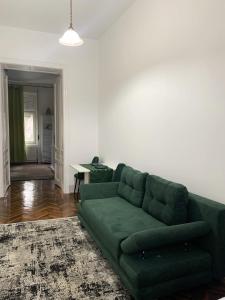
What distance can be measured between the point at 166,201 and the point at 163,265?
71 centimetres

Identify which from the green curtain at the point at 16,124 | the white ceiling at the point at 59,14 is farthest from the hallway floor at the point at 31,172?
the white ceiling at the point at 59,14

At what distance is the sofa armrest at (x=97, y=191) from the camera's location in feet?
11.2

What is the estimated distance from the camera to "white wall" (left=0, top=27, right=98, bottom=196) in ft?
15.7

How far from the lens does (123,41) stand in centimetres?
413

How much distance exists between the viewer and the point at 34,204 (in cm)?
456

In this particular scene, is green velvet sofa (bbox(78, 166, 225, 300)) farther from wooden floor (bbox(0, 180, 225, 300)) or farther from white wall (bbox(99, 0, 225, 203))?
wooden floor (bbox(0, 180, 225, 300))

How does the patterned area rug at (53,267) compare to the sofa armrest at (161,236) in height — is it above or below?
below

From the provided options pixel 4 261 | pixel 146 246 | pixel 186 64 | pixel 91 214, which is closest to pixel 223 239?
pixel 146 246

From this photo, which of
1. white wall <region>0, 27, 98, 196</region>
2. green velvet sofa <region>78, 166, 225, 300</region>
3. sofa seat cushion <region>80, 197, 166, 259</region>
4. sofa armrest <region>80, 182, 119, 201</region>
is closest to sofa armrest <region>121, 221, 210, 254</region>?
green velvet sofa <region>78, 166, 225, 300</region>

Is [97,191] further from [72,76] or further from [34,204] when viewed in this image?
[72,76]

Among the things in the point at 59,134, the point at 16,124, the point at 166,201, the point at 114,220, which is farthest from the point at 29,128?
the point at 166,201

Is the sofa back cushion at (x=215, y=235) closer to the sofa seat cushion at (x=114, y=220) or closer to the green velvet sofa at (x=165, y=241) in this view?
the green velvet sofa at (x=165, y=241)

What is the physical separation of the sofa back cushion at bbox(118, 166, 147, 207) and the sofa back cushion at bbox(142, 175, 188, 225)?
0.13 metres

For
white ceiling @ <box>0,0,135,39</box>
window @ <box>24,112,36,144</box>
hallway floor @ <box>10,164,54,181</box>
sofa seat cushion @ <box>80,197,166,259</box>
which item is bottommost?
hallway floor @ <box>10,164,54,181</box>
